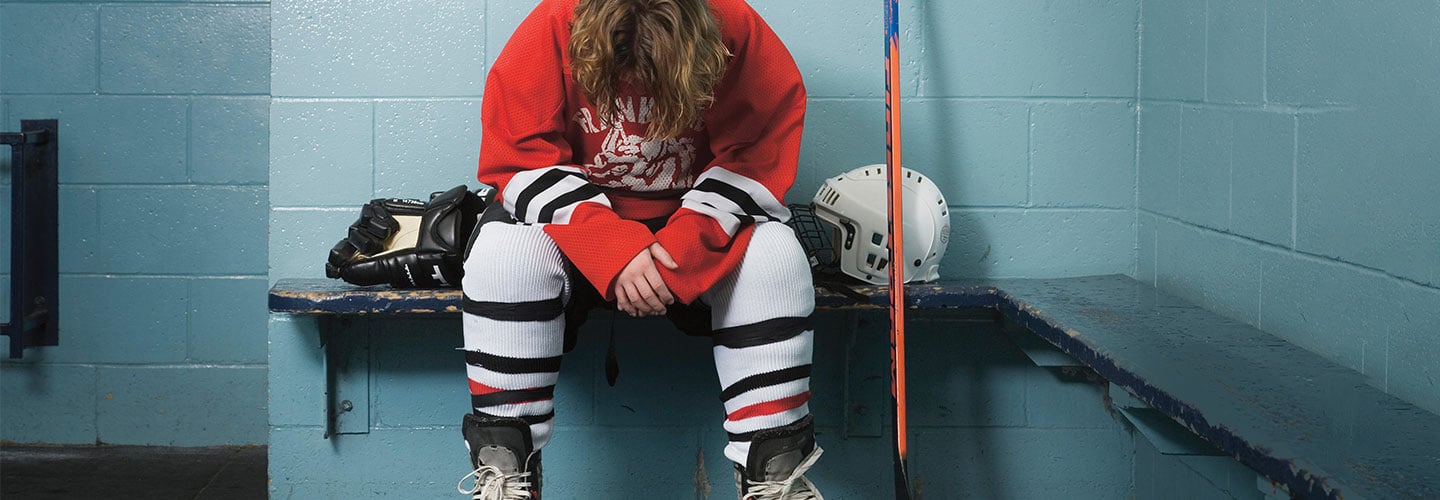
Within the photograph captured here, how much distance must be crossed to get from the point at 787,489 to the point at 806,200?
2.84 ft

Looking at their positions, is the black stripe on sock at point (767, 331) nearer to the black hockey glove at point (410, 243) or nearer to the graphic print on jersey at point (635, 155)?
the graphic print on jersey at point (635, 155)

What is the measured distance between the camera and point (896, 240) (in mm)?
2020

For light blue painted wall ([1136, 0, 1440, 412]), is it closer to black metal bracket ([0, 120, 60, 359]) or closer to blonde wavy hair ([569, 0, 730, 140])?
blonde wavy hair ([569, 0, 730, 140])

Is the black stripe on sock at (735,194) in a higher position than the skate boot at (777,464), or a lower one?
higher

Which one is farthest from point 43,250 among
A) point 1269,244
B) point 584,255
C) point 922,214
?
point 1269,244

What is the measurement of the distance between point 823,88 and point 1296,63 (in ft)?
2.99

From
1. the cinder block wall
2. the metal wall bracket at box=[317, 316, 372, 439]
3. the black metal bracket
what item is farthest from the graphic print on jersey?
the black metal bracket

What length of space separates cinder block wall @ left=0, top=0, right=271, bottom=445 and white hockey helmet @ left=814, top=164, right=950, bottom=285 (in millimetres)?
1583

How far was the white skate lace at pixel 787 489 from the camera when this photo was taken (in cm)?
178

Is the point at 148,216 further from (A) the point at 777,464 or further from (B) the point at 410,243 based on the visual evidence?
(A) the point at 777,464

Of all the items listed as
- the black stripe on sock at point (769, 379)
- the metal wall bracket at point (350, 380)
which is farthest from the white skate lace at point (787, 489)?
the metal wall bracket at point (350, 380)

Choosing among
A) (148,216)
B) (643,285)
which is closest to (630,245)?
(643,285)

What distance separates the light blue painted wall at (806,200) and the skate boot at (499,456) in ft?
2.44

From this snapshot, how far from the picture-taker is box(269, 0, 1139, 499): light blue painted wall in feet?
8.07
